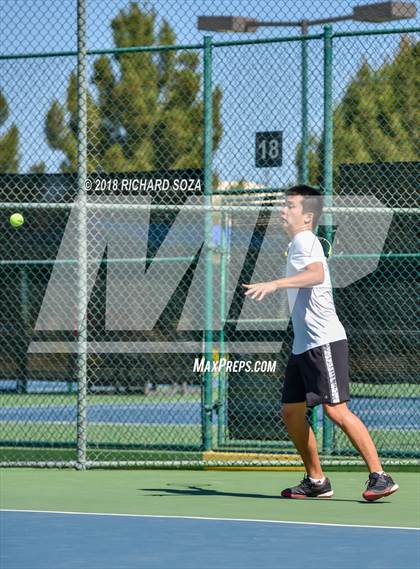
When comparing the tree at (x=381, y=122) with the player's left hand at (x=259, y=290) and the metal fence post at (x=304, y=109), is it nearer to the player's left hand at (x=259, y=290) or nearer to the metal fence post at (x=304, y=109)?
the metal fence post at (x=304, y=109)

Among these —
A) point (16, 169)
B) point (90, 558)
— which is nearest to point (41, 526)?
point (90, 558)

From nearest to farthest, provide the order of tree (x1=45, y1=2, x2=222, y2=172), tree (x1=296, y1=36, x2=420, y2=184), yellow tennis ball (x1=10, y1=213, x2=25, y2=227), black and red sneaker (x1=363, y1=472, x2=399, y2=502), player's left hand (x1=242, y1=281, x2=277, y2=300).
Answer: player's left hand (x1=242, y1=281, x2=277, y2=300)
black and red sneaker (x1=363, y1=472, x2=399, y2=502)
yellow tennis ball (x1=10, y1=213, x2=25, y2=227)
tree (x1=296, y1=36, x2=420, y2=184)
tree (x1=45, y1=2, x2=222, y2=172)

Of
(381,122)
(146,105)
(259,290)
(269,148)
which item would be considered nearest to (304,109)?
(269,148)

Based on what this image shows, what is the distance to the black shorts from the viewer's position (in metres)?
8.93

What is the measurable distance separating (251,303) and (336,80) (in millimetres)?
2005

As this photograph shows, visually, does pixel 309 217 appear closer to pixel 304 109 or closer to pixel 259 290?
pixel 259 290

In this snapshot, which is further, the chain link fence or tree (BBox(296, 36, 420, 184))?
tree (BBox(296, 36, 420, 184))

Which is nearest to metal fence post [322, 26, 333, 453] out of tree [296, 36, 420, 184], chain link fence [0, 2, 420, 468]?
chain link fence [0, 2, 420, 468]

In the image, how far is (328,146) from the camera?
1103 cm

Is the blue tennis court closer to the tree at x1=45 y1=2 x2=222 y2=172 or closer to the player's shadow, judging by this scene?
the player's shadow

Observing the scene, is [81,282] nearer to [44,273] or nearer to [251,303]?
[251,303]

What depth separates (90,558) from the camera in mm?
6746

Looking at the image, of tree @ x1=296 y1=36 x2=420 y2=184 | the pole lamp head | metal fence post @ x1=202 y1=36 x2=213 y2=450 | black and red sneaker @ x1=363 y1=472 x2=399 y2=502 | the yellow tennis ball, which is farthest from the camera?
tree @ x1=296 y1=36 x2=420 y2=184

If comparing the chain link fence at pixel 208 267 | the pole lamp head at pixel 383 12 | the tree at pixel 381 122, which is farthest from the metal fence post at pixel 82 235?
the tree at pixel 381 122
